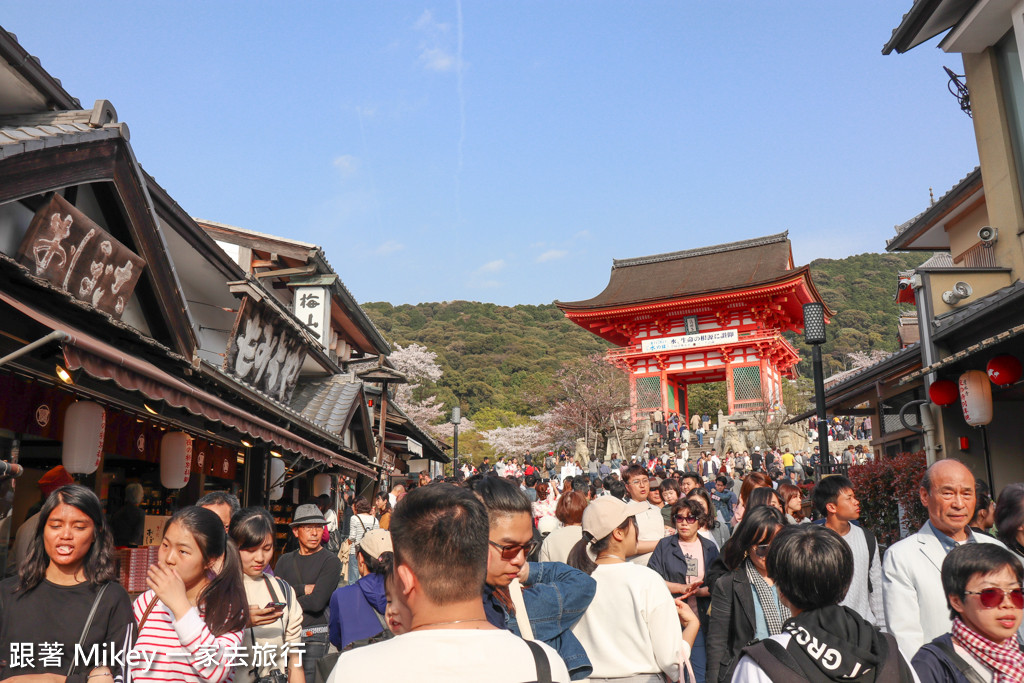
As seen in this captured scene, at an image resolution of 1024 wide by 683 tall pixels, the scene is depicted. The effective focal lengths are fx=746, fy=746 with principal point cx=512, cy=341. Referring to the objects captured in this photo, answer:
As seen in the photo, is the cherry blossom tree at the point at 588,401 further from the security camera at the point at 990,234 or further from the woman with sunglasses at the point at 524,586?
the woman with sunglasses at the point at 524,586

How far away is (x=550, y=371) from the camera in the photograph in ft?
202

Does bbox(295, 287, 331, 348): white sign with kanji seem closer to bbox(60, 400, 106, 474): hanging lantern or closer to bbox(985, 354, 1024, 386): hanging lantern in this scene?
bbox(60, 400, 106, 474): hanging lantern

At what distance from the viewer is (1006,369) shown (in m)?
8.59

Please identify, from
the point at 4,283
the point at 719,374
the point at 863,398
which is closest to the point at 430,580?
the point at 4,283

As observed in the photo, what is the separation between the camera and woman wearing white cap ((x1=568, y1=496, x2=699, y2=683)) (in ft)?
10.7

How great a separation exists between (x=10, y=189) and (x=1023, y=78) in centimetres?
1151

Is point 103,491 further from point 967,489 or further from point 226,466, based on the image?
point 967,489

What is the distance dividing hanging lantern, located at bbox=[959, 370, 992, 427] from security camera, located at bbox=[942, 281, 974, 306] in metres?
1.51

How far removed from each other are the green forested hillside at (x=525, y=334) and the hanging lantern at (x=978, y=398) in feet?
130

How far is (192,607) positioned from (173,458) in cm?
533

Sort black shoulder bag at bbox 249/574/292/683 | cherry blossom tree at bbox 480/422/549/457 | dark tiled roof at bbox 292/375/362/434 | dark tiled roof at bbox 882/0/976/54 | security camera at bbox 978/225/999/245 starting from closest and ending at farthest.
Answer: black shoulder bag at bbox 249/574/292/683 → dark tiled roof at bbox 882/0/976/54 → security camera at bbox 978/225/999/245 → dark tiled roof at bbox 292/375/362/434 → cherry blossom tree at bbox 480/422/549/457

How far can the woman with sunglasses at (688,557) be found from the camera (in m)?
4.95

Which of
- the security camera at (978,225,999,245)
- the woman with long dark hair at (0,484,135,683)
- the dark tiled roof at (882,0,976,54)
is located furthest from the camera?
the security camera at (978,225,999,245)

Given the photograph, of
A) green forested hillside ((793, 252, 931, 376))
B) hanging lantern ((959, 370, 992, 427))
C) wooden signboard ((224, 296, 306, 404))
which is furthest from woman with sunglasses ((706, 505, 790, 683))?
green forested hillside ((793, 252, 931, 376))
